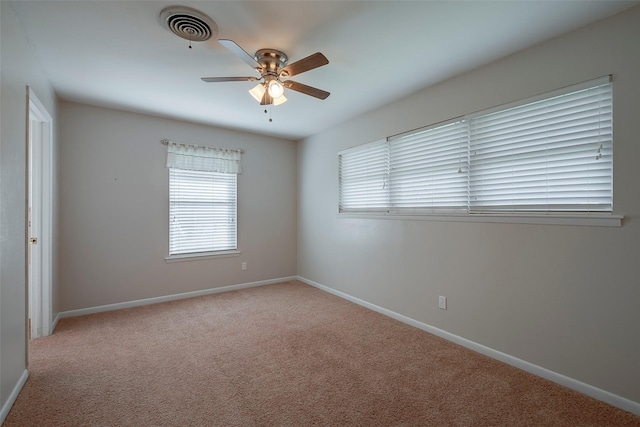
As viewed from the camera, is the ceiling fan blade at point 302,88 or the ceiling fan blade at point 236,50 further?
the ceiling fan blade at point 302,88

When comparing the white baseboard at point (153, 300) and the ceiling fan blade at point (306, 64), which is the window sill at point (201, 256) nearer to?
the white baseboard at point (153, 300)

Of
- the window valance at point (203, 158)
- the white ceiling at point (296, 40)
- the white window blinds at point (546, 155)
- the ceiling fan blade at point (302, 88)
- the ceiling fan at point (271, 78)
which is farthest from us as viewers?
the window valance at point (203, 158)

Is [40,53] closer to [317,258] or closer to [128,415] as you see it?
[128,415]

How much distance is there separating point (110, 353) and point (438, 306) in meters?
3.10

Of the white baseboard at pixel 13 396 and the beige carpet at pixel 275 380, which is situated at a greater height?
the white baseboard at pixel 13 396

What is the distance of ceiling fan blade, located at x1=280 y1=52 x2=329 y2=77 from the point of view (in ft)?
6.26

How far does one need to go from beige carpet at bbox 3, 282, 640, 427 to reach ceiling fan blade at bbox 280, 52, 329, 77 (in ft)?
7.43

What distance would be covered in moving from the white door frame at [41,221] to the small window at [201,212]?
51.9 inches

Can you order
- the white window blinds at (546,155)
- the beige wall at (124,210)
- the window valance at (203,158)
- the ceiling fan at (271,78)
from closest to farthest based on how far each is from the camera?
the white window blinds at (546,155)
the ceiling fan at (271,78)
the beige wall at (124,210)
the window valance at (203,158)

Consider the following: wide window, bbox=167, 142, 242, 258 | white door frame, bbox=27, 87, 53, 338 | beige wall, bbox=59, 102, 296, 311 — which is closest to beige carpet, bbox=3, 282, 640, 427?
white door frame, bbox=27, 87, 53, 338

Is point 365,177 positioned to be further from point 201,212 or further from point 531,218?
point 201,212

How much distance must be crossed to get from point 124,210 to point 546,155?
4.53m

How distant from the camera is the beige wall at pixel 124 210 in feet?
11.4

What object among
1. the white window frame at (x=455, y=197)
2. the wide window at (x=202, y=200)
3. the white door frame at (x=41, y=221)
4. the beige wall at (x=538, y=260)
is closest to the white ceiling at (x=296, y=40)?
A: the beige wall at (x=538, y=260)
